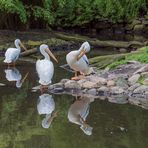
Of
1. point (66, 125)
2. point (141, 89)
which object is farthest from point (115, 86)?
point (66, 125)

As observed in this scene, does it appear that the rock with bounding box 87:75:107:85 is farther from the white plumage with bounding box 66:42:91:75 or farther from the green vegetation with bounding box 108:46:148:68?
the green vegetation with bounding box 108:46:148:68

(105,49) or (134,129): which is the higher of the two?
(134,129)

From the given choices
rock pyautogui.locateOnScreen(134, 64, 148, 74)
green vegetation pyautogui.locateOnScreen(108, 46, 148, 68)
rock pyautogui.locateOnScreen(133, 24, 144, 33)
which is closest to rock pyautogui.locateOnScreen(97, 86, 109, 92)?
rock pyautogui.locateOnScreen(134, 64, 148, 74)

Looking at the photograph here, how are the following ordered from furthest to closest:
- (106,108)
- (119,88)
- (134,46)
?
(134,46), (119,88), (106,108)

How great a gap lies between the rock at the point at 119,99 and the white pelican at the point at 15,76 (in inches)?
111

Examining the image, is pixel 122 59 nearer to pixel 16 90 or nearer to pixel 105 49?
pixel 16 90

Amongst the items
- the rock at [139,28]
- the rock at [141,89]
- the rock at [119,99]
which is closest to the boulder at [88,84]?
the rock at [119,99]

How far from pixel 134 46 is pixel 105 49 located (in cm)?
123

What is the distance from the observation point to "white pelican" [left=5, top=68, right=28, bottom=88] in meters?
14.4

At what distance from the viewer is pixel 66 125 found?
32.0 ft

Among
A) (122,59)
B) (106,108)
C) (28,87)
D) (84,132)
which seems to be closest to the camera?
(84,132)

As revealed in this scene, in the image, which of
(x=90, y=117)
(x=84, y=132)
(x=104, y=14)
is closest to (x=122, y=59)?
(x=90, y=117)

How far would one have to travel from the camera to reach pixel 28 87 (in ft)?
44.4

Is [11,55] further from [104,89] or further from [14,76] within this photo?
[104,89]
